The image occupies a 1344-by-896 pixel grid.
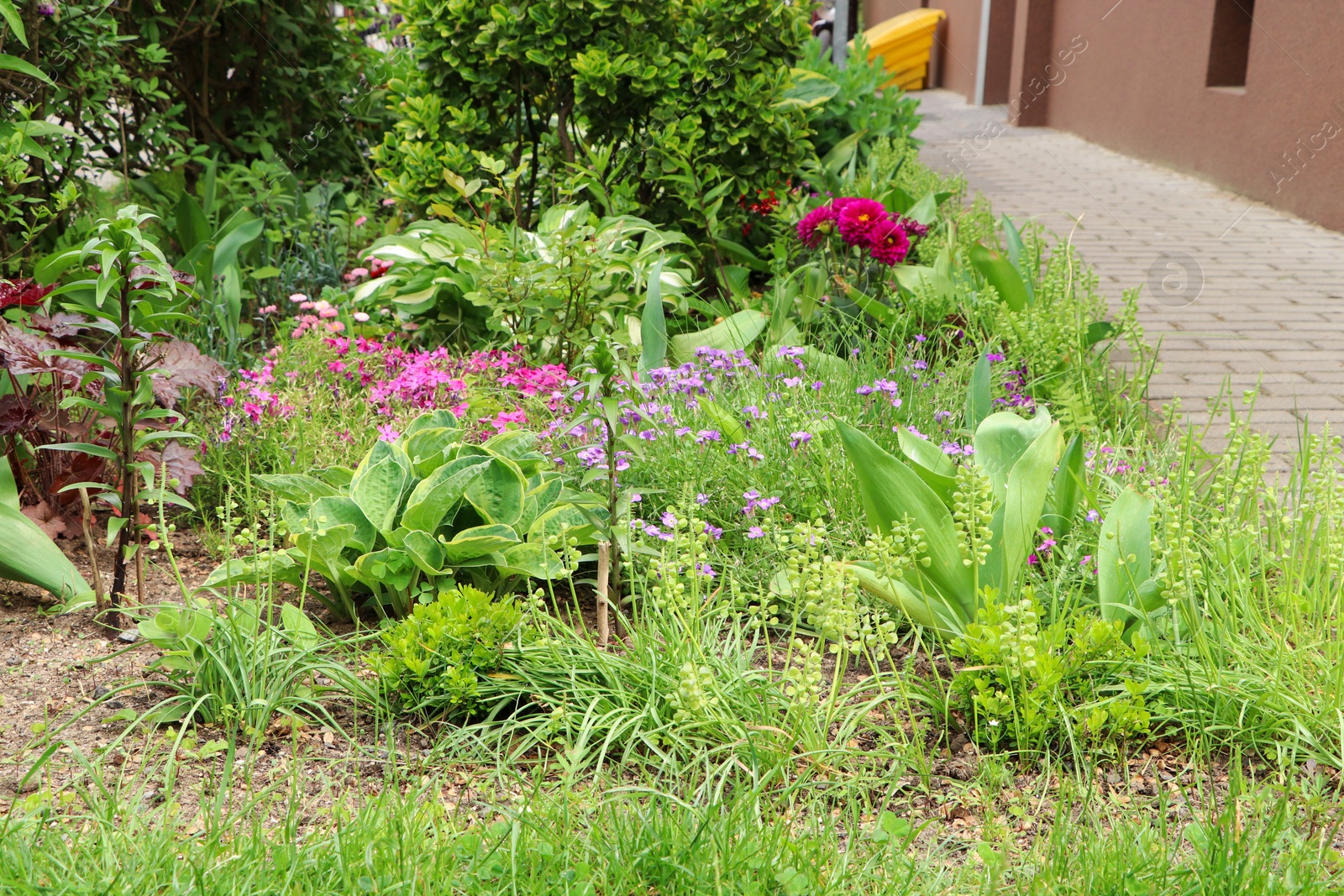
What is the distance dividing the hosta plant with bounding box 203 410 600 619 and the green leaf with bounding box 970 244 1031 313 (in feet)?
7.75

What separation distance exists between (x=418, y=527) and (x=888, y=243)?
2.71 m

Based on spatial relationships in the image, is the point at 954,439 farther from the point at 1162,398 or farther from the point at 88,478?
the point at 88,478

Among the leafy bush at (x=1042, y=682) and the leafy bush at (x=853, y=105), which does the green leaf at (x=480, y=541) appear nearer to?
the leafy bush at (x=1042, y=682)

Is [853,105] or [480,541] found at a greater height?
[853,105]

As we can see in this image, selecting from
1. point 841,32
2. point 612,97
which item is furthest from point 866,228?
point 841,32

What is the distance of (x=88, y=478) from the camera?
9.62 feet

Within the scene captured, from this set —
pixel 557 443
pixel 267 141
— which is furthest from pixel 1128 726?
pixel 267 141

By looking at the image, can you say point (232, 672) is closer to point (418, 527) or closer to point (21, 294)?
point (418, 527)

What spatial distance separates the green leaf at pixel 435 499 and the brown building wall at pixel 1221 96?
7089mm

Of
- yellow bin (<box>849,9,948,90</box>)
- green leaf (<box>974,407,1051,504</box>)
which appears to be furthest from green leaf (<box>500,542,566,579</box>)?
yellow bin (<box>849,9,948,90</box>)

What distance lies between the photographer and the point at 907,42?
1916 cm

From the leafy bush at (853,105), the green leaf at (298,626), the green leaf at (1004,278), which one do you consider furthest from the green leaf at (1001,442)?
the leafy bush at (853,105)

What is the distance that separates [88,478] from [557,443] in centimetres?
124

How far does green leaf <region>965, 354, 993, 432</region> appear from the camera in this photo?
10.4ft
